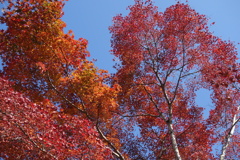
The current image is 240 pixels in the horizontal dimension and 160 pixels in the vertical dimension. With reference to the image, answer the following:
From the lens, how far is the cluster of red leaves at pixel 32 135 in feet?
23.8

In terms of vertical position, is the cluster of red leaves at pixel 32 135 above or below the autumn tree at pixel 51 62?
below

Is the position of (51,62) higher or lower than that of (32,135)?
higher

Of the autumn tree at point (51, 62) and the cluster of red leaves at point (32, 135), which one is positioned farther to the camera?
the autumn tree at point (51, 62)

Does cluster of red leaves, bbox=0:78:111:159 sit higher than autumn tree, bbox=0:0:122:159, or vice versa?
autumn tree, bbox=0:0:122:159

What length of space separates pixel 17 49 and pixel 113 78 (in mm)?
4731

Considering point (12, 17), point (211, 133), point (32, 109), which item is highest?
point (12, 17)

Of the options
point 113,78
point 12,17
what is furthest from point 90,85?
point 12,17

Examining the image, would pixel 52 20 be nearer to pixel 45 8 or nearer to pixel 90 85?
pixel 45 8

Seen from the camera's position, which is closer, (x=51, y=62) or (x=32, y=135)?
(x=32, y=135)

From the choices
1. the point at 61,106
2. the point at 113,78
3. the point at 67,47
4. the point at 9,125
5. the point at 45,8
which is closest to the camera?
the point at 9,125

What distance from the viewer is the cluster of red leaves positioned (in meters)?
7.26

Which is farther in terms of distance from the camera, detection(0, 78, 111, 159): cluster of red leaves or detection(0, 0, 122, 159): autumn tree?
detection(0, 0, 122, 159): autumn tree

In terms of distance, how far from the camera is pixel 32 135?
24.5 feet

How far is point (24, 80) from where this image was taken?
10.8 m
